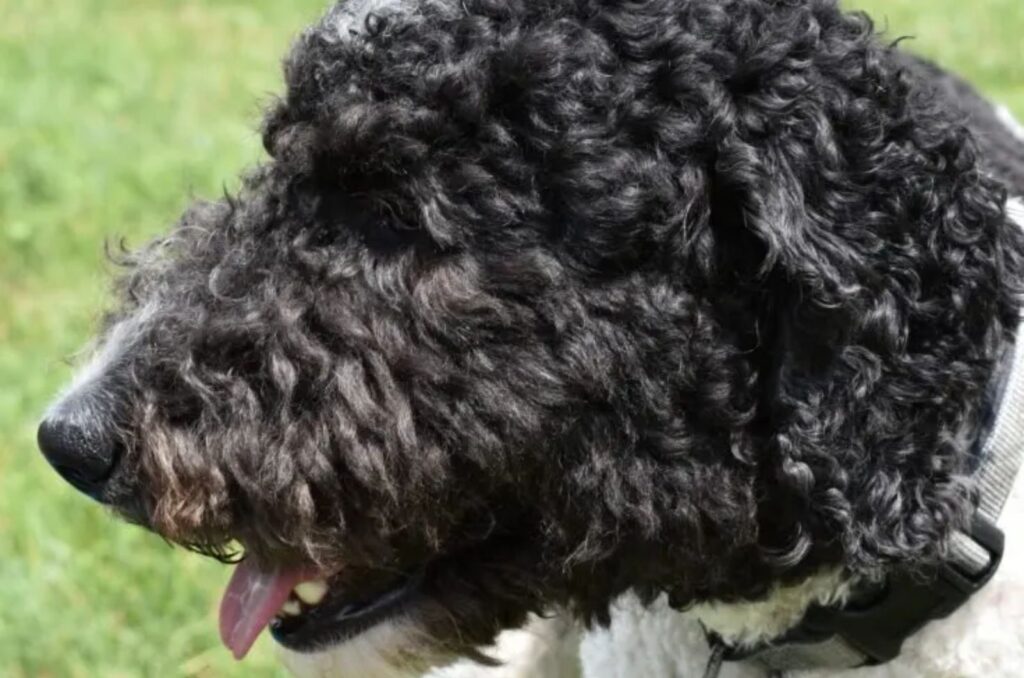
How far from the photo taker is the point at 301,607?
2.35m

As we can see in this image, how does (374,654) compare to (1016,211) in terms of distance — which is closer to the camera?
(374,654)

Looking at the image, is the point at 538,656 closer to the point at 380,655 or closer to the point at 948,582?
the point at 380,655

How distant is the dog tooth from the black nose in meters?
0.34

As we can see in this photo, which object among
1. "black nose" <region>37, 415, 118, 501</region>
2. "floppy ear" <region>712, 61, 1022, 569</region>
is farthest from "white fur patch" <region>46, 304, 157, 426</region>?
"floppy ear" <region>712, 61, 1022, 569</region>

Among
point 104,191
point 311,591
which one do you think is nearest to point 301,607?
point 311,591

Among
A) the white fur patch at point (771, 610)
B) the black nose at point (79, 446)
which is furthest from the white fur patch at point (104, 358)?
the white fur patch at point (771, 610)

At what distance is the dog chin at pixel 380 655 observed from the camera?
2271 millimetres

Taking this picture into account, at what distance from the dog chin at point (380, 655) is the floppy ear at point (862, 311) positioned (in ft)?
1.76

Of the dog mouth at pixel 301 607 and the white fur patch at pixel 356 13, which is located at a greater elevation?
the white fur patch at pixel 356 13

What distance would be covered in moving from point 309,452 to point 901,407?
2.76 feet

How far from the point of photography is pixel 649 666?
2781 millimetres

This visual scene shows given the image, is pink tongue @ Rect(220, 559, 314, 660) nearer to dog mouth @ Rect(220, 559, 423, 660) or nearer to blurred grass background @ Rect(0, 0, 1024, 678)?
dog mouth @ Rect(220, 559, 423, 660)

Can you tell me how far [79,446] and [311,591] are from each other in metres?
0.42

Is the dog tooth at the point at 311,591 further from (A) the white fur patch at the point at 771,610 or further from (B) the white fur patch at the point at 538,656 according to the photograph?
(B) the white fur patch at the point at 538,656
